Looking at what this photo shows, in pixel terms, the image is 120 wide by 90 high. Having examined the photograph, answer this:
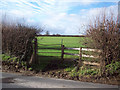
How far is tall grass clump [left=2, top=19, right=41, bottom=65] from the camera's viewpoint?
7616 mm

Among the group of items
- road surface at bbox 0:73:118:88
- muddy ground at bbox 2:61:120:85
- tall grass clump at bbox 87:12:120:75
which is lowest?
road surface at bbox 0:73:118:88

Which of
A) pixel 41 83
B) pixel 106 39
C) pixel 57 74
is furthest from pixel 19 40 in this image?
pixel 106 39

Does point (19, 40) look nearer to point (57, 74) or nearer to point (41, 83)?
point (57, 74)

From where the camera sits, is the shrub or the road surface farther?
the shrub

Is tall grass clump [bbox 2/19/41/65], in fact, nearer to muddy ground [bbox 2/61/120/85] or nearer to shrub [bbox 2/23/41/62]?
shrub [bbox 2/23/41/62]

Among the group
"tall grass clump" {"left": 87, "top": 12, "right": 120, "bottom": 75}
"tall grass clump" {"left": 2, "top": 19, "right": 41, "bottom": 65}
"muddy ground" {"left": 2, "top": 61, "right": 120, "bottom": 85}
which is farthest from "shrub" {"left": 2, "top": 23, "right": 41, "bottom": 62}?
"tall grass clump" {"left": 87, "top": 12, "right": 120, "bottom": 75}

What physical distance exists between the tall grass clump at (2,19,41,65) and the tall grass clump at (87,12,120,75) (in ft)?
11.4

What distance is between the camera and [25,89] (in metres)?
4.93

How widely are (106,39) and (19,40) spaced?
15.7 ft

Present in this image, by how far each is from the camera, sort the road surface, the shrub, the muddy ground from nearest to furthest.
Answer: the road surface, the muddy ground, the shrub

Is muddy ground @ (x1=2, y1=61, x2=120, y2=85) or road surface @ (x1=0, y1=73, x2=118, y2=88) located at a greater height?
muddy ground @ (x1=2, y1=61, x2=120, y2=85)

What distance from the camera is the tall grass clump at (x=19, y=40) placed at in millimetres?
7616

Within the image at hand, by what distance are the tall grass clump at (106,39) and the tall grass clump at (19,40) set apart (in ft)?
11.4

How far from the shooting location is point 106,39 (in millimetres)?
6199
